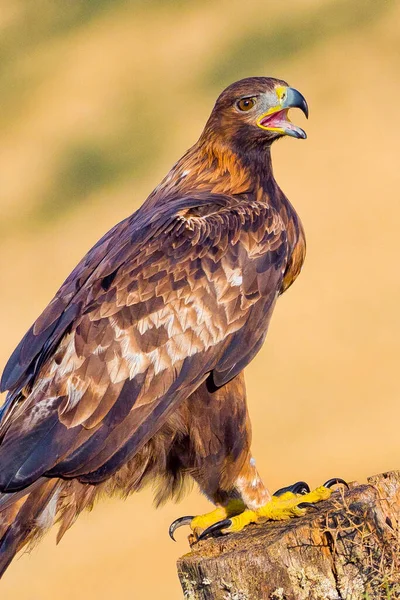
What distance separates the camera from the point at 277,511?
6.26 metres

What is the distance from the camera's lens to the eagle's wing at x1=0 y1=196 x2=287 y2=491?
19.1ft

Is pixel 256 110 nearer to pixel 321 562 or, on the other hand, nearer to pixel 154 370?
pixel 154 370

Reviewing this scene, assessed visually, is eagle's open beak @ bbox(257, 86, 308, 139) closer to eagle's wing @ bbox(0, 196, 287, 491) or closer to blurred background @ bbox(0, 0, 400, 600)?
eagle's wing @ bbox(0, 196, 287, 491)

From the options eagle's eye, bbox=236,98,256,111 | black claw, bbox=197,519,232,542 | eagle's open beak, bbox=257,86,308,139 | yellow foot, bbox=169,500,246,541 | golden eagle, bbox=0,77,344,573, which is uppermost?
eagle's eye, bbox=236,98,256,111

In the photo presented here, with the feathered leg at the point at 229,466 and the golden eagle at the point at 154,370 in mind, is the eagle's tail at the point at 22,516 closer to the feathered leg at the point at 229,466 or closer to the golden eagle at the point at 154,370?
the golden eagle at the point at 154,370

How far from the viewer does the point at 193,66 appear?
85.0 feet

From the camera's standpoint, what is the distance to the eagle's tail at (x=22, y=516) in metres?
5.67

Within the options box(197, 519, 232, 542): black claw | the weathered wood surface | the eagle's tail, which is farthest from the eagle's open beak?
the eagle's tail

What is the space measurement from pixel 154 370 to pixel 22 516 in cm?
95

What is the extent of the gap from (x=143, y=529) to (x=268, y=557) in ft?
21.5

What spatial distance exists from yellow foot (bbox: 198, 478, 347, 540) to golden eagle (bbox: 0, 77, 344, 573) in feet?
0.03

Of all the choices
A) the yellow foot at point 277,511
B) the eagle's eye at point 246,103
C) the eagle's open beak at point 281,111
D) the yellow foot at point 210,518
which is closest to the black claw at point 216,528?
the yellow foot at point 277,511

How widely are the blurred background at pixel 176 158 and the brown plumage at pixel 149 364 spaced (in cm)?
451

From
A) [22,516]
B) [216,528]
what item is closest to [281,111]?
[216,528]
